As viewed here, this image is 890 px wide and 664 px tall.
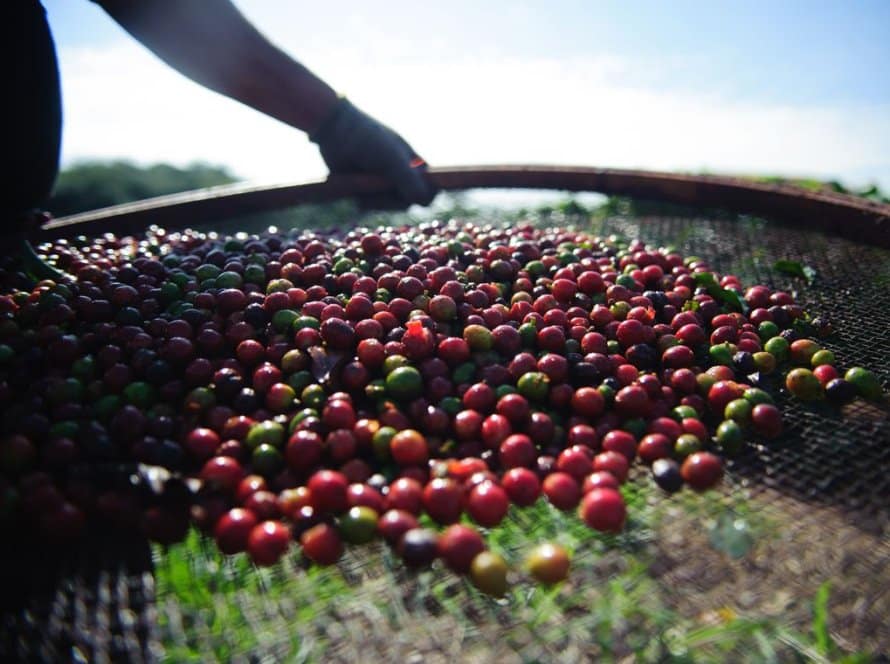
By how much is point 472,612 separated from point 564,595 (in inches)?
9.1

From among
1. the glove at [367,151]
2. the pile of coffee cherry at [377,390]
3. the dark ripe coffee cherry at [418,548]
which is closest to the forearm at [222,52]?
the glove at [367,151]

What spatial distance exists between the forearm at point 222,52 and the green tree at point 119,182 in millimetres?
7181

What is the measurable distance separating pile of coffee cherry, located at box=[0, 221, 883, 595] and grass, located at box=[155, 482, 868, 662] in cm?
6

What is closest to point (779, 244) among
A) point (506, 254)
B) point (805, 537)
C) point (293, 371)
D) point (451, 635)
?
point (506, 254)

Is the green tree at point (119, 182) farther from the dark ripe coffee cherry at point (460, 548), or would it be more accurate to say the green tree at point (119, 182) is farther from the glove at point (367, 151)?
the dark ripe coffee cherry at point (460, 548)

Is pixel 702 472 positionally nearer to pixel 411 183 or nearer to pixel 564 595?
pixel 564 595

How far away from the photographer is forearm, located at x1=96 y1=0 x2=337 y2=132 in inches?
141

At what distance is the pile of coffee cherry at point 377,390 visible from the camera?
69.5 inches

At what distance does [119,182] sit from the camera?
11094 millimetres

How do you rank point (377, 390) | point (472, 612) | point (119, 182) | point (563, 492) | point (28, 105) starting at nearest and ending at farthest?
1. point (472, 612)
2. point (563, 492)
3. point (377, 390)
4. point (28, 105)
5. point (119, 182)

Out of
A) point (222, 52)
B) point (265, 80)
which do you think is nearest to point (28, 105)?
point (222, 52)

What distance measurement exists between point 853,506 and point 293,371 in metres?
1.84

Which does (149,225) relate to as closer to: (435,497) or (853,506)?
(435,497)

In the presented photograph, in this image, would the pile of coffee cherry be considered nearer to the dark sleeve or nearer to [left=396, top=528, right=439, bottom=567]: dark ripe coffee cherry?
[left=396, top=528, right=439, bottom=567]: dark ripe coffee cherry
